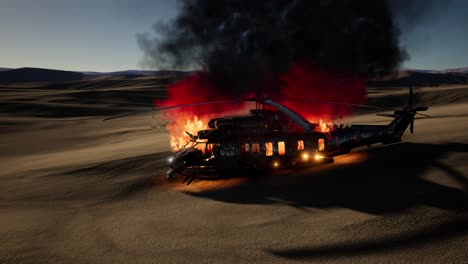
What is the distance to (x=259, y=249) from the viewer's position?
7.21m

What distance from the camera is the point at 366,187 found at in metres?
10.7

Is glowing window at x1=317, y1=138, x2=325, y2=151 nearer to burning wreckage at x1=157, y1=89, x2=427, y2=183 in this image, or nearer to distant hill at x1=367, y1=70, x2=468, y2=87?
burning wreckage at x1=157, y1=89, x2=427, y2=183

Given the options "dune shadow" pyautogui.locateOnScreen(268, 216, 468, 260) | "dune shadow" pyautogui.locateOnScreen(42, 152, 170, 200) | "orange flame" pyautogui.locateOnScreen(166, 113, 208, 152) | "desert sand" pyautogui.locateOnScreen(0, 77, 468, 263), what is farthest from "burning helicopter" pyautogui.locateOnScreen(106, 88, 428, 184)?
"dune shadow" pyautogui.locateOnScreen(268, 216, 468, 260)

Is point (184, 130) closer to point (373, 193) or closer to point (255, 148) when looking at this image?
point (255, 148)

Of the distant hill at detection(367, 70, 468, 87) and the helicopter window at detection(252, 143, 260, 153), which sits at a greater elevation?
the distant hill at detection(367, 70, 468, 87)

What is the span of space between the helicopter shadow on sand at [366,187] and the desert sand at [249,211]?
4 cm

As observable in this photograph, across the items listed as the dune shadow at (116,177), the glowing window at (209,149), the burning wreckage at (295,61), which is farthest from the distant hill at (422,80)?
the glowing window at (209,149)

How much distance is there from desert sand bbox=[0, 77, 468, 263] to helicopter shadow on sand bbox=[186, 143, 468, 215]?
1.4 inches

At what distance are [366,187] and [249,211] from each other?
4.26m

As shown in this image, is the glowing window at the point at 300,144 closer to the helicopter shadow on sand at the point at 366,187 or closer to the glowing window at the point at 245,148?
the helicopter shadow on sand at the point at 366,187

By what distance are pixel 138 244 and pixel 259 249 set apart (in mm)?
3005

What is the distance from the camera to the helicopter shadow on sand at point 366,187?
367 inches

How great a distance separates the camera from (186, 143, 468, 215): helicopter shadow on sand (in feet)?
30.6

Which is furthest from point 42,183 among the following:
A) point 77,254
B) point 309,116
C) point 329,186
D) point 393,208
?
point 309,116
